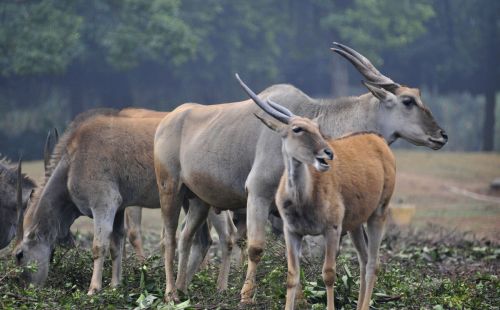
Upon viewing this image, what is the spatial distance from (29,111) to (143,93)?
16.7 ft

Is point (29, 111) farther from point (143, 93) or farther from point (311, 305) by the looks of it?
point (311, 305)

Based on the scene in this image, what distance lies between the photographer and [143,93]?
34.2 meters

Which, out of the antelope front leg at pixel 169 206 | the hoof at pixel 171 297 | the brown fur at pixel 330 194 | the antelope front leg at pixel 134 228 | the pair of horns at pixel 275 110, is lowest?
the antelope front leg at pixel 134 228

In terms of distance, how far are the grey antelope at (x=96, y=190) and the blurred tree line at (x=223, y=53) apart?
727 inches

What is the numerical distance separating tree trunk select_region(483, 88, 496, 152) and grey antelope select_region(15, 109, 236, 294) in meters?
A: 25.6

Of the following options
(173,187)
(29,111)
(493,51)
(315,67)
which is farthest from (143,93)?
(173,187)

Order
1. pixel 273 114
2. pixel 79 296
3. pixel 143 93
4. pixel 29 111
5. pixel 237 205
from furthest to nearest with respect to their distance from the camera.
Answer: pixel 143 93, pixel 29 111, pixel 237 205, pixel 79 296, pixel 273 114

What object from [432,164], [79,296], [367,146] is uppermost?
[367,146]

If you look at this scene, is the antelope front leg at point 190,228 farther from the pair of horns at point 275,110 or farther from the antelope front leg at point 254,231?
the pair of horns at point 275,110

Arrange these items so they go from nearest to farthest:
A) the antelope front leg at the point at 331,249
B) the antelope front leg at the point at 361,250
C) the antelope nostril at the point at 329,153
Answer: the antelope nostril at the point at 329,153
the antelope front leg at the point at 331,249
the antelope front leg at the point at 361,250

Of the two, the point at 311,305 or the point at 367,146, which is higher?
the point at 367,146

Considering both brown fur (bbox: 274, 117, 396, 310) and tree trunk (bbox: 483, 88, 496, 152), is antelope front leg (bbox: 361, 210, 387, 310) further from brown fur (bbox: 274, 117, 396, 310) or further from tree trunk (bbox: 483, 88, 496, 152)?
tree trunk (bbox: 483, 88, 496, 152)

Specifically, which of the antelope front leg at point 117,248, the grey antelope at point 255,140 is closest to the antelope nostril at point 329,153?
the grey antelope at point 255,140

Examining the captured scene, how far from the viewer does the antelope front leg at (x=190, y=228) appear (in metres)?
8.89
